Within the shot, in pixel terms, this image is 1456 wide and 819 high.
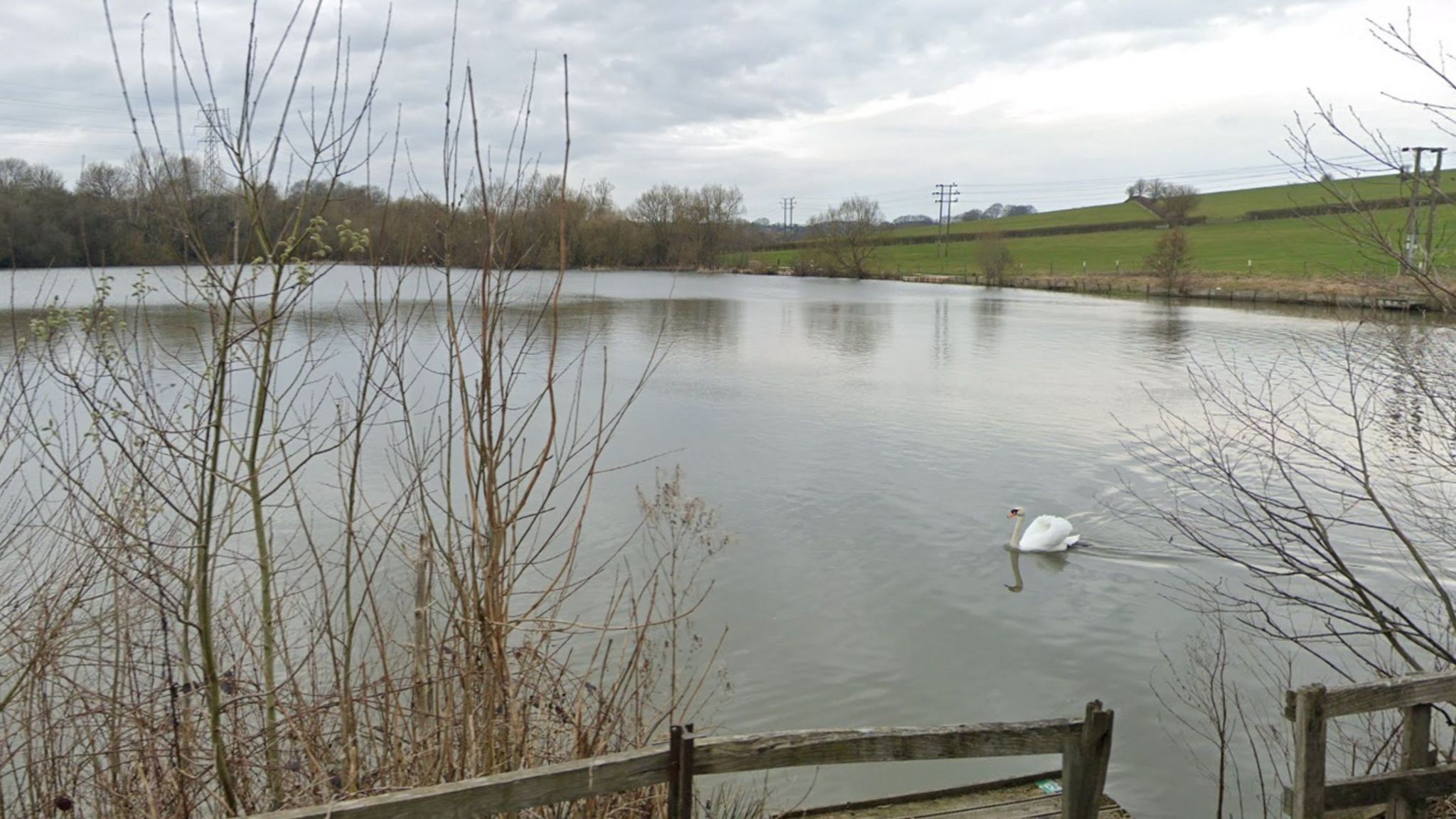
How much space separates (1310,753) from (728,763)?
2.12m

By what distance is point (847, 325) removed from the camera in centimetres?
3438

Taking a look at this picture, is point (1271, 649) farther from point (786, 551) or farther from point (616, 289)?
point (616, 289)

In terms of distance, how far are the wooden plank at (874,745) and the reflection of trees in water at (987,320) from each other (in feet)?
80.8

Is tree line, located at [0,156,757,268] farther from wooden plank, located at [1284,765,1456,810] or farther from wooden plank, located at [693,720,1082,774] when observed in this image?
wooden plank, located at [1284,765,1456,810]

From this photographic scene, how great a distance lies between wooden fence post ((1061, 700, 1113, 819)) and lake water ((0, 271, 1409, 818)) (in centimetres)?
217

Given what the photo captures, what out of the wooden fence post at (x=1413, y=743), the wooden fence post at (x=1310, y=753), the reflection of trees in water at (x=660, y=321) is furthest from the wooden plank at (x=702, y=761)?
the reflection of trees in water at (x=660, y=321)

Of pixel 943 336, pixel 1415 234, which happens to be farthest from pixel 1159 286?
pixel 1415 234

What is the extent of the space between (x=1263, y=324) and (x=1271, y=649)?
96.7 feet

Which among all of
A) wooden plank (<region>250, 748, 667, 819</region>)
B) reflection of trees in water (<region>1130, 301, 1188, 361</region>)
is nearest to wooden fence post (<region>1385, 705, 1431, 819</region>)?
wooden plank (<region>250, 748, 667, 819</region>)

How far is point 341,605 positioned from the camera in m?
7.52

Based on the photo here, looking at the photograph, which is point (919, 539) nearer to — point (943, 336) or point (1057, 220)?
point (943, 336)

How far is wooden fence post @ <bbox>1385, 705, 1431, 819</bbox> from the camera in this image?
142 inches

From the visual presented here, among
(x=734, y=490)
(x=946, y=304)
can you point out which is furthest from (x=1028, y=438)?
(x=946, y=304)

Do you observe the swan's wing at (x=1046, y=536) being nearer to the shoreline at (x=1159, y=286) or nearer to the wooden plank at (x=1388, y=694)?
the wooden plank at (x=1388, y=694)
